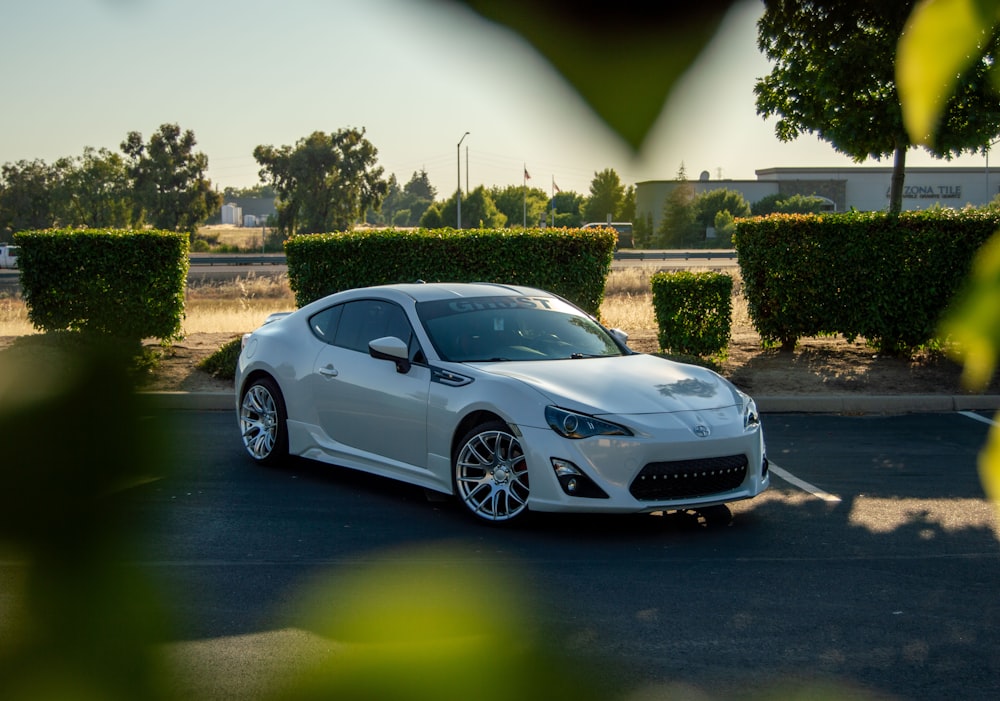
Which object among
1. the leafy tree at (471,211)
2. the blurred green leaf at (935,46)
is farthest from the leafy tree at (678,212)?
the leafy tree at (471,211)

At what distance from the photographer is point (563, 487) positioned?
23.0ft

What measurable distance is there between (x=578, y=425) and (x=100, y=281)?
365 inches

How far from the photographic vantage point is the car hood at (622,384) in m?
7.21

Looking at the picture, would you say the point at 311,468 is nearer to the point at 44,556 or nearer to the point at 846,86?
the point at 44,556

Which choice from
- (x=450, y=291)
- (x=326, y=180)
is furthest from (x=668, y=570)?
(x=326, y=180)

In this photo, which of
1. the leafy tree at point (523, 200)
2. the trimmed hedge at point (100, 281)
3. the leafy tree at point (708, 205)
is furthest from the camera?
the trimmed hedge at point (100, 281)

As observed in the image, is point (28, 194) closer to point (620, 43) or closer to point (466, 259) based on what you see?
point (466, 259)

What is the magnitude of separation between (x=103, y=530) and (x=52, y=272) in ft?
26.9

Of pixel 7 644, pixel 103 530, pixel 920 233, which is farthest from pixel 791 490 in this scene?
pixel 920 233

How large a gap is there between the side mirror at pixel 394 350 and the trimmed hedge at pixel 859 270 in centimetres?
790

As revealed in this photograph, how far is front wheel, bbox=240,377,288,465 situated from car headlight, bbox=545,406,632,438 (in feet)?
8.63

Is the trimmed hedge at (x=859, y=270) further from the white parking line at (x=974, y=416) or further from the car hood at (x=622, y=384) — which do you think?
the car hood at (x=622, y=384)

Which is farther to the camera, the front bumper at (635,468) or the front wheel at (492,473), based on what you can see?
the front wheel at (492,473)

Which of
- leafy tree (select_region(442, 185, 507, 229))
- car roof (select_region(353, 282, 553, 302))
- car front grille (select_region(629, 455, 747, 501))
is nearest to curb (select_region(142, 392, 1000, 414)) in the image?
car roof (select_region(353, 282, 553, 302))
